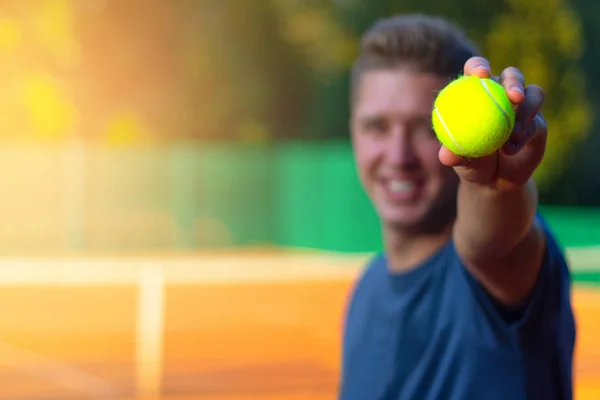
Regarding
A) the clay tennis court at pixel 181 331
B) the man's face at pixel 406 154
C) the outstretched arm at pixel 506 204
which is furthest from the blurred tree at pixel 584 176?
the outstretched arm at pixel 506 204

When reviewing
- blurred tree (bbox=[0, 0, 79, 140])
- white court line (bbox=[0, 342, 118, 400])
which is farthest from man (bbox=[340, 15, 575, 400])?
blurred tree (bbox=[0, 0, 79, 140])

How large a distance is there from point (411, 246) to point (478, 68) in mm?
759

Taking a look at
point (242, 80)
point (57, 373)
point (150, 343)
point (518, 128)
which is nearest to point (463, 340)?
point (518, 128)

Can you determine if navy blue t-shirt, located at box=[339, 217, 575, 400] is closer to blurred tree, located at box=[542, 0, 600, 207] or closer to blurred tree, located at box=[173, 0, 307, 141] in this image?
blurred tree, located at box=[542, 0, 600, 207]

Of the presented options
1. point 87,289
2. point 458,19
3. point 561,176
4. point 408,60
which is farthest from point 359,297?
point 458,19

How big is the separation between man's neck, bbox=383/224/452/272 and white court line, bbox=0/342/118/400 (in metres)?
5.41

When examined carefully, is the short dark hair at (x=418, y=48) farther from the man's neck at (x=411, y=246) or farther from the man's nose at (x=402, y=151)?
the man's neck at (x=411, y=246)

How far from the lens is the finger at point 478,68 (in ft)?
4.22

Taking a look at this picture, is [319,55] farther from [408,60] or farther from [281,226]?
[408,60]

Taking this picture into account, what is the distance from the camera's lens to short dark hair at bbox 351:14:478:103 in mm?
1991

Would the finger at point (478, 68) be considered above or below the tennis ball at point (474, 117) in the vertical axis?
above

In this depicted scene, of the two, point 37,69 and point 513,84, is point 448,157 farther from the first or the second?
point 37,69

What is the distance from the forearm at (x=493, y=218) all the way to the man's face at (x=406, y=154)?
330 mm

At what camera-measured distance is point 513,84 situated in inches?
51.0
